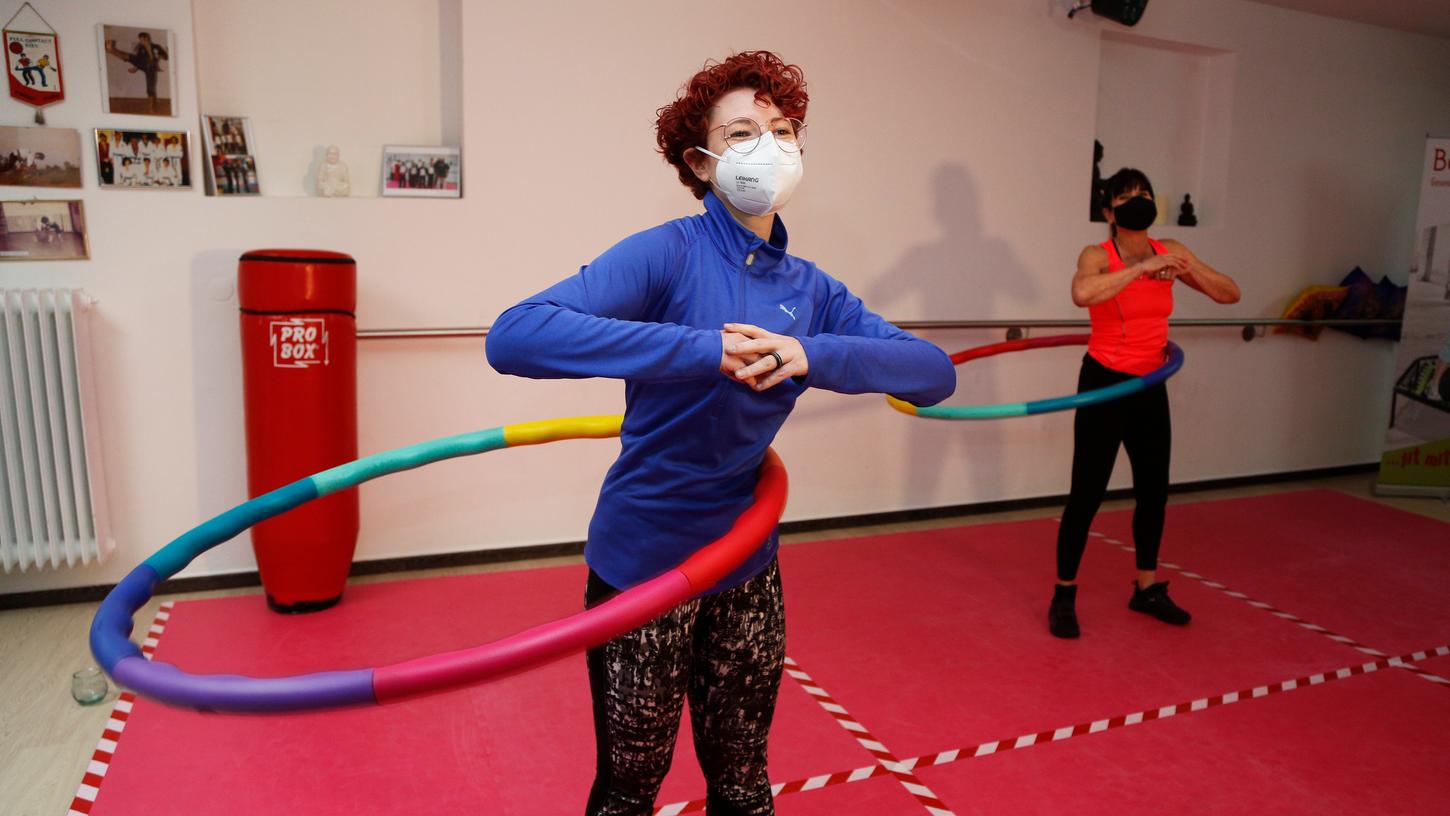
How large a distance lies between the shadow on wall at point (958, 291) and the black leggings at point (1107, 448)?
1488 millimetres

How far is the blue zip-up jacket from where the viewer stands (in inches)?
52.9

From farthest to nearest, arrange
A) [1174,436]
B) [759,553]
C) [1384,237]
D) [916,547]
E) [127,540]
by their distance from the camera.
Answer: [1384,237] → [1174,436] → [916,547] → [127,540] → [759,553]

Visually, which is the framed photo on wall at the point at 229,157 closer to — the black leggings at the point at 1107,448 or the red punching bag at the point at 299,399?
the red punching bag at the point at 299,399

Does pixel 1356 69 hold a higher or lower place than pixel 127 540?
higher

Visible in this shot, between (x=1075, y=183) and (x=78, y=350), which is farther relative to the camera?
(x=1075, y=183)

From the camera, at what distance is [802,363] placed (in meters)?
1.37

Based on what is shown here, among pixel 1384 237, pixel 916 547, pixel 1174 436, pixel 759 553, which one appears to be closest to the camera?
pixel 759 553

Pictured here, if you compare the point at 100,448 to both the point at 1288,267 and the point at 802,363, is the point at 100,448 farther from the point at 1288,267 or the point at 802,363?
the point at 1288,267

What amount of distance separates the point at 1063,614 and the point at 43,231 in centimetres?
415


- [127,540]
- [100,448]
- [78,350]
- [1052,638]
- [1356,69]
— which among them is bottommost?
[1052,638]

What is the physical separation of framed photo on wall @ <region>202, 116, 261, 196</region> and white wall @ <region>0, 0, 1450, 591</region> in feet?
0.34

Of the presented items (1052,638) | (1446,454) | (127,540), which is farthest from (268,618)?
(1446,454)

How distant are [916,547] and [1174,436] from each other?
2.37 m

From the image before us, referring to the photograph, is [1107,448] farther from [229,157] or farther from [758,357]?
[229,157]
